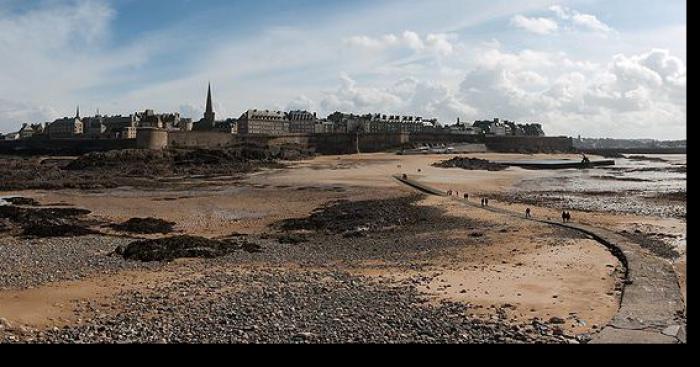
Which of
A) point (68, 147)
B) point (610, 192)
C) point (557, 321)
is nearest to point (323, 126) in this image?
point (68, 147)

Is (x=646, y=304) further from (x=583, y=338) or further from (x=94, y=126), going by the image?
(x=94, y=126)

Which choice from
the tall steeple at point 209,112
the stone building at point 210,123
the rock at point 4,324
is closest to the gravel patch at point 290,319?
the rock at point 4,324

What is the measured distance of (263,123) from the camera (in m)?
84.8

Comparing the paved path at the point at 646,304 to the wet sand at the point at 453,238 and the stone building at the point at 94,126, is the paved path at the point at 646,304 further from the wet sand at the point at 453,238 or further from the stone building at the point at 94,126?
the stone building at the point at 94,126

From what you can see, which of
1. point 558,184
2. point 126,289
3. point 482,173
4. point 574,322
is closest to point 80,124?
point 482,173

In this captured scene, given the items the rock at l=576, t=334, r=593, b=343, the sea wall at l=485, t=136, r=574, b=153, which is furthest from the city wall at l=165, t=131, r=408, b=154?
the rock at l=576, t=334, r=593, b=343

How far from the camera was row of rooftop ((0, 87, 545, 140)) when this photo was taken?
80.9m

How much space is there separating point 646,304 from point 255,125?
258 ft

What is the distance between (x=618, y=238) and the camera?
14.0 metres

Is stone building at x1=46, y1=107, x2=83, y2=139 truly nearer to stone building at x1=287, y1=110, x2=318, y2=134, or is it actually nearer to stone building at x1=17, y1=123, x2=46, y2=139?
stone building at x1=17, y1=123, x2=46, y2=139

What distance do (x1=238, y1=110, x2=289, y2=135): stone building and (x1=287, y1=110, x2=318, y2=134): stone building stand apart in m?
0.92

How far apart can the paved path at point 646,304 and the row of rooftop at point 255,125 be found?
6322 centimetres
